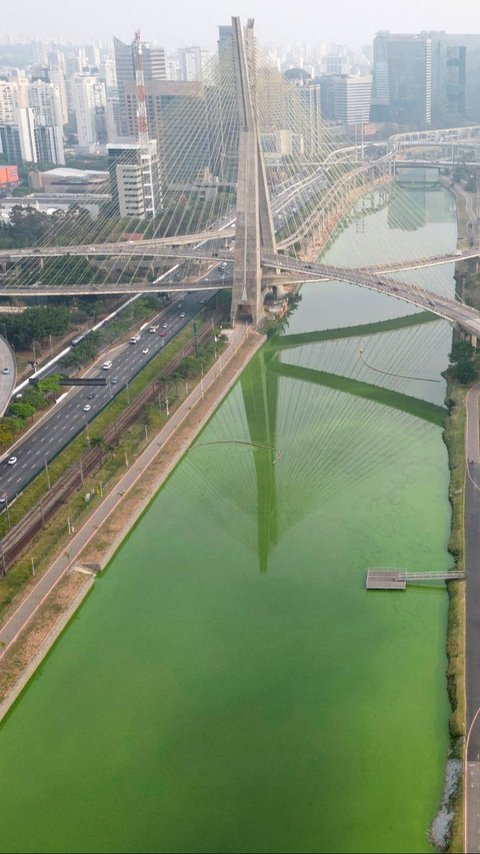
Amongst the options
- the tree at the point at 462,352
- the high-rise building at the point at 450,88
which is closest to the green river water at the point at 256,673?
the tree at the point at 462,352

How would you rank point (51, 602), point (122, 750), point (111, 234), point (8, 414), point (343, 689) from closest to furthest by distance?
1. point (122, 750)
2. point (343, 689)
3. point (51, 602)
4. point (8, 414)
5. point (111, 234)

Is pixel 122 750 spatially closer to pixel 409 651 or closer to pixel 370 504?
pixel 409 651

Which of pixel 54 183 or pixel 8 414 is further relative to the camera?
pixel 54 183

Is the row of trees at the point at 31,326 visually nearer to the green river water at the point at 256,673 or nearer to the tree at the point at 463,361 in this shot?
the green river water at the point at 256,673

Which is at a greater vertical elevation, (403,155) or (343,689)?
(403,155)

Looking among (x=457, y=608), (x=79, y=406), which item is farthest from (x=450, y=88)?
(x=457, y=608)

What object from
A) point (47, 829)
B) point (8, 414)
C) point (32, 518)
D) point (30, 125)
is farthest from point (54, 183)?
point (47, 829)

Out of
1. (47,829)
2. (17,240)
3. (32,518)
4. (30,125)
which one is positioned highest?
(30,125)

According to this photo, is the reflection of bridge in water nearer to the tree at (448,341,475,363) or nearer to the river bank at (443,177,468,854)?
the river bank at (443,177,468,854)
